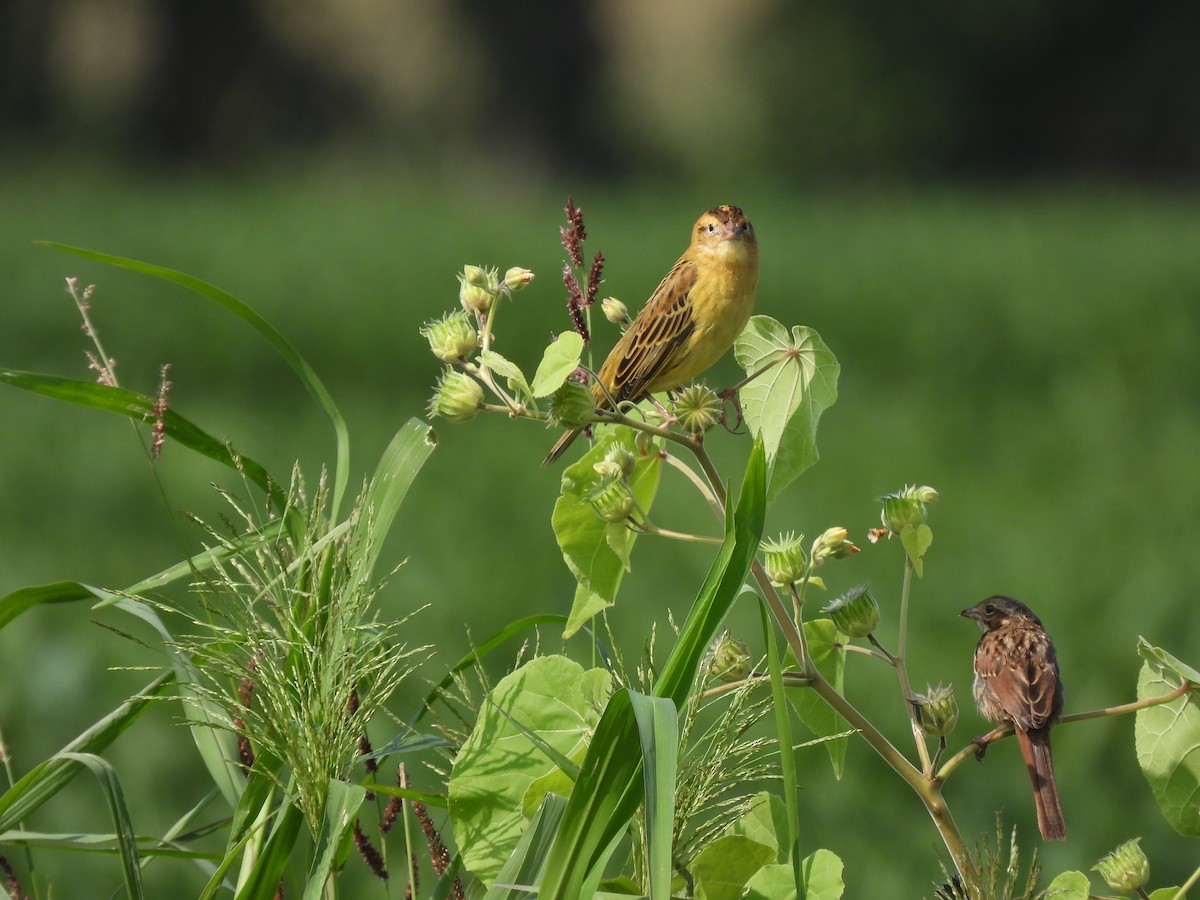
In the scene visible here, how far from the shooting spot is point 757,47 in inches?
824

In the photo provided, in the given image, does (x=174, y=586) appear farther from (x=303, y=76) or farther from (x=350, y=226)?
(x=303, y=76)

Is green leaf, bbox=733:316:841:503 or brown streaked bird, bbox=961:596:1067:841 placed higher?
green leaf, bbox=733:316:841:503

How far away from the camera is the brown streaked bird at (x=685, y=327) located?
1793mm

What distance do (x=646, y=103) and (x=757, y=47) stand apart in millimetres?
1967

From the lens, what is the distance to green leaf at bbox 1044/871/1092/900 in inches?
46.4

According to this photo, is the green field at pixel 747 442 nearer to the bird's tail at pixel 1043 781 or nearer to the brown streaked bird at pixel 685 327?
the brown streaked bird at pixel 685 327

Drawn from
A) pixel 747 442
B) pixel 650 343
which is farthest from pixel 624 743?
pixel 747 442

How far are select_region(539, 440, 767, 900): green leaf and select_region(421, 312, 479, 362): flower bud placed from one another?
30 cm

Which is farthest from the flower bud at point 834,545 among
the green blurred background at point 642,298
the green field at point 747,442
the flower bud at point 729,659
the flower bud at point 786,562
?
the green field at point 747,442

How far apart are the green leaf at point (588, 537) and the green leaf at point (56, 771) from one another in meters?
0.40

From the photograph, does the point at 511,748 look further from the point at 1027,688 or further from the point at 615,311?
the point at 1027,688

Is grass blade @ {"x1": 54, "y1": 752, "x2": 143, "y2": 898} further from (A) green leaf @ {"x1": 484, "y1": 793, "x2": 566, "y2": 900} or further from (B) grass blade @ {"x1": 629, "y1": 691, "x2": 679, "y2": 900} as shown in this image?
(B) grass blade @ {"x1": 629, "y1": 691, "x2": 679, "y2": 900}

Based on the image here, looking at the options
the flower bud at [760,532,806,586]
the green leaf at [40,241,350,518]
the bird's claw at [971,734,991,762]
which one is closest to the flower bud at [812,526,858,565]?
the flower bud at [760,532,806,586]

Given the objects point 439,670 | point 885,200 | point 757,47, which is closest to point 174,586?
point 439,670
